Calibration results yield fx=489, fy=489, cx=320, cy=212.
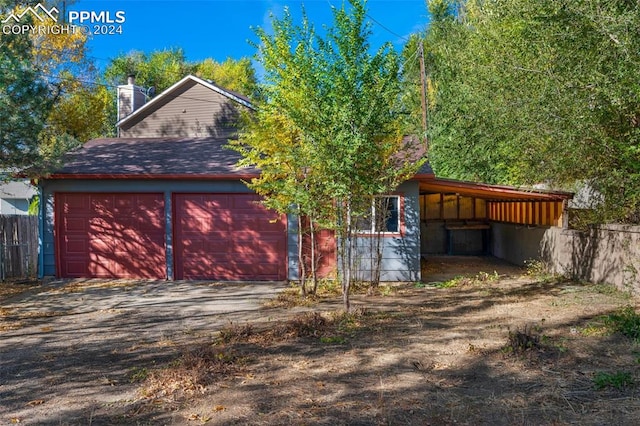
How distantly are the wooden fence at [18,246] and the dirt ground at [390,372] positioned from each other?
4666 millimetres

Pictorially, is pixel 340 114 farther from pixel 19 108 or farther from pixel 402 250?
pixel 19 108

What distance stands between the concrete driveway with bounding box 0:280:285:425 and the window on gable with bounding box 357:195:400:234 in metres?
2.50

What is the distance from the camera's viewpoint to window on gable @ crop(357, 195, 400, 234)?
10.5 m

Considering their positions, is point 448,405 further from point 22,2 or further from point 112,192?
point 22,2

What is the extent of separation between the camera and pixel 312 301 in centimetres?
902

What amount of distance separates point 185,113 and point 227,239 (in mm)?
7209

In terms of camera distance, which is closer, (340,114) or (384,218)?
(340,114)

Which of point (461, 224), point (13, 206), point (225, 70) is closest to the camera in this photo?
point (461, 224)

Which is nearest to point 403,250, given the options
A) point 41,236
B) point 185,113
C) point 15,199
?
point 41,236

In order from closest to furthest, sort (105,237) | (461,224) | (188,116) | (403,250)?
(403,250) → (105,237) → (188,116) → (461,224)

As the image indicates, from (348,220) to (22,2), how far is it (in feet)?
56.2

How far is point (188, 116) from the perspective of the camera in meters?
17.0

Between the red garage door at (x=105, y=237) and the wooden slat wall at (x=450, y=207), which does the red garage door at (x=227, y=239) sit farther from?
the wooden slat wall at (x=450, y=207)

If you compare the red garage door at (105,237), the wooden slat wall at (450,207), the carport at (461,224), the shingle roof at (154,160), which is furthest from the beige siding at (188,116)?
the wooden slat wall at (450,207)
